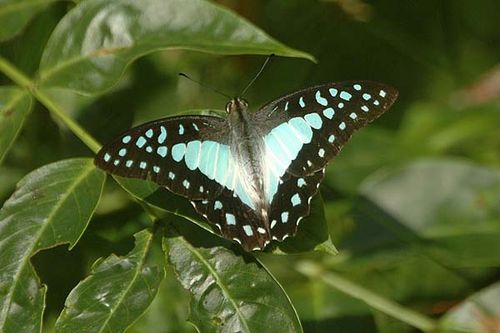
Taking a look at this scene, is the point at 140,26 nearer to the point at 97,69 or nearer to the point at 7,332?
the point at 97,69

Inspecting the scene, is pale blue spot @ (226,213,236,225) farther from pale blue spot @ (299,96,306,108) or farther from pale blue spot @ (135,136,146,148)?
pale blue spot @ (299,96,306,108)

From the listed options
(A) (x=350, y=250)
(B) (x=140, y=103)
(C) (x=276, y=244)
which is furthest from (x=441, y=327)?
(B) (x=140, y=103)

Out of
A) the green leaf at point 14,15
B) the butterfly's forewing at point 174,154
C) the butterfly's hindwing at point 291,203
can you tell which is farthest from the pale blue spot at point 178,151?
the green leaf at point 14,15

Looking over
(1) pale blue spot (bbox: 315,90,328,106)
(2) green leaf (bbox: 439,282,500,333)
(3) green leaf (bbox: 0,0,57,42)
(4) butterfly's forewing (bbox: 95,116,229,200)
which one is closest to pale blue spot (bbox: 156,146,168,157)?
(4) butterfly's forewing (bbox: 95,116,229,200)

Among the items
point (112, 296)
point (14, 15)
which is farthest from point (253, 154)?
point (14, 15)

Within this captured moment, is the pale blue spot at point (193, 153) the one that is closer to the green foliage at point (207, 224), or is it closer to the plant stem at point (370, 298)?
the green foliage at point (207, 224)

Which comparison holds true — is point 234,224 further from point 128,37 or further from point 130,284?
point 128,37

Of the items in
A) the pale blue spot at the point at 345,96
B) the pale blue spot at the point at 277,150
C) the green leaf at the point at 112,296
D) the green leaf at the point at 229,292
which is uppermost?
the pale blue spot at the point at 345,96
